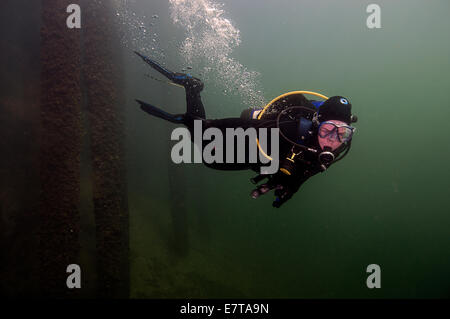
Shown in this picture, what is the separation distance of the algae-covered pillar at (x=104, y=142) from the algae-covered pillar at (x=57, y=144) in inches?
13.1

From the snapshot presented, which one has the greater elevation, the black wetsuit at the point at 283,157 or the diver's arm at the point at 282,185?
the black wetsuit at the point at 283,157

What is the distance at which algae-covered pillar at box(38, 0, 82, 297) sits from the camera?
2.51 meters

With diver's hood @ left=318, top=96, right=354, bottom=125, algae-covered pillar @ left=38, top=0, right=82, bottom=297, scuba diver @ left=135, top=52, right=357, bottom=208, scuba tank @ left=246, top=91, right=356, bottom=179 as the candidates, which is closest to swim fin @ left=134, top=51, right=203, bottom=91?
scuba diver @ left=135, top=52, right=357, bottom=208

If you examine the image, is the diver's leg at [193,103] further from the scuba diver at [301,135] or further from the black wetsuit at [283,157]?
the scuba diver at [301,135]

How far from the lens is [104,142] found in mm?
3027

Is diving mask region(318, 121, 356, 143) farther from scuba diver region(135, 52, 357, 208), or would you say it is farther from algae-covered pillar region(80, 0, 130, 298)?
algae-covered pillar region(80, 0, 130, 298)

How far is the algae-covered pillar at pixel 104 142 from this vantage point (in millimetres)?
2908

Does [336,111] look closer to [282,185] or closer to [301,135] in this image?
[301,135]

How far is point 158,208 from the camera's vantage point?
25.9ft

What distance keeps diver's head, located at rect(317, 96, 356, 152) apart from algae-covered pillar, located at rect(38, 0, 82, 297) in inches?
119

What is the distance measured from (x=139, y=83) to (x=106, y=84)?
11511mm

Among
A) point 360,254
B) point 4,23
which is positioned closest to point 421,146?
point 360,254

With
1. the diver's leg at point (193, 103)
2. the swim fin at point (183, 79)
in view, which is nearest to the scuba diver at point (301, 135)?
the diver's leg at point (193, 103)
